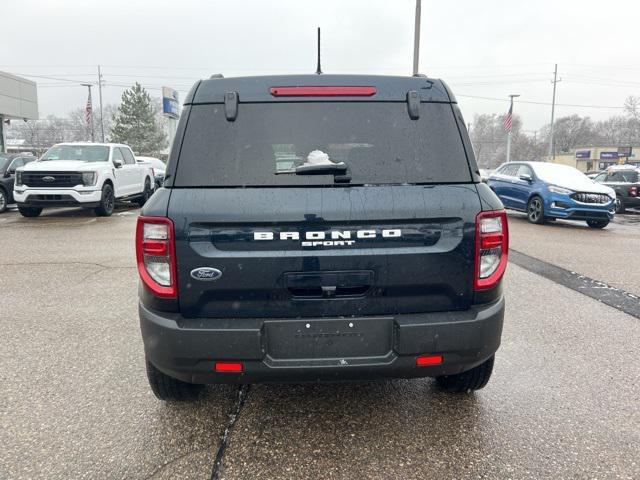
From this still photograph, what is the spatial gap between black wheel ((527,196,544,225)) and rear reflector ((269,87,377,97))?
34.8 ft

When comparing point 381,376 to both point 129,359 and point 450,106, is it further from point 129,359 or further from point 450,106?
point 129,359

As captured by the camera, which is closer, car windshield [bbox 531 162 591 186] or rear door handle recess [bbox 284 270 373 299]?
rear door handle recess [bbox 284 270 373 299]

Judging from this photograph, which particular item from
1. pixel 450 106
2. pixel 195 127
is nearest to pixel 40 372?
pixel 195 127

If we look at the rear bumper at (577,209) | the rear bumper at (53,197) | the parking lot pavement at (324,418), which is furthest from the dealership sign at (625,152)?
the parking lot pavement at (324,418)

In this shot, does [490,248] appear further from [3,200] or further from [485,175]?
[485,175]

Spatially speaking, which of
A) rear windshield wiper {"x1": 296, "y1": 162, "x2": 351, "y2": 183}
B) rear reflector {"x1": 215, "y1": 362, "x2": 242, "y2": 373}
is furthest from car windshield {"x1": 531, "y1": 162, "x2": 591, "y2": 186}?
rear reflector {"x1": 215, "y1": 362, "x2": 242, "y2": 373}

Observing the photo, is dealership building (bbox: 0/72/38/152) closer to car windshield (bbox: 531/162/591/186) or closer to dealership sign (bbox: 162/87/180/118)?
dealership sign (bbox: 162/87/180/118)

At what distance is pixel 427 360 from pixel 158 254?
Answer: 140 centimetres

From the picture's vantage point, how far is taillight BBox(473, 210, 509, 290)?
2264 mm

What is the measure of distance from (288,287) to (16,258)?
698cm

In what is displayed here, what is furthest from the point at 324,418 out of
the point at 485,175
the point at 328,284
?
the point at 485,175

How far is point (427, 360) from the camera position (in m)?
2.24

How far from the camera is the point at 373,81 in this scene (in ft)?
8.19

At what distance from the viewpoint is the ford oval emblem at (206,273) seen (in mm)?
2154
